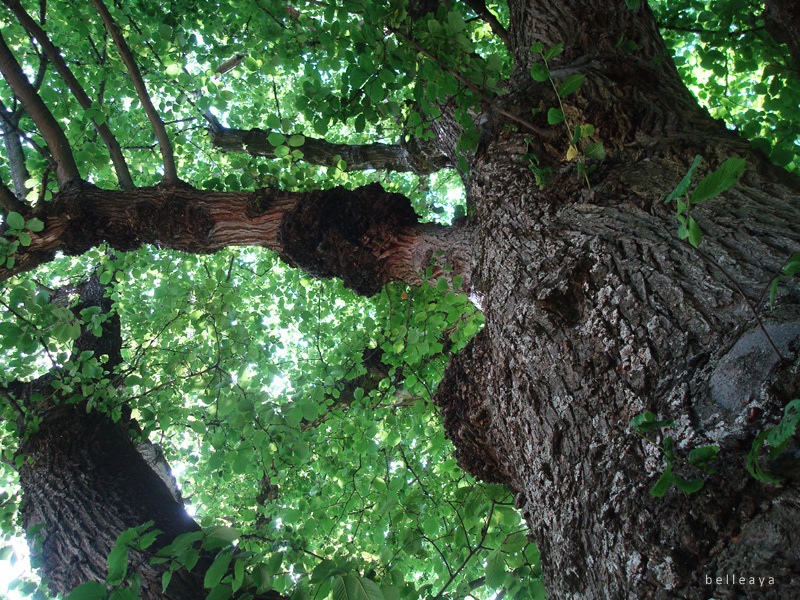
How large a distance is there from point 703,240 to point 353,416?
349 cm

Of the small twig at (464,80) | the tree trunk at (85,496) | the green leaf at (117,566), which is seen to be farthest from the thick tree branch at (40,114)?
the green leaf at (117,566)

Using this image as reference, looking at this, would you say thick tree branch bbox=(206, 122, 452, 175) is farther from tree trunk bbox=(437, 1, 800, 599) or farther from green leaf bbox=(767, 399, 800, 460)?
green leaf bbox=(767, 399, 800, 460)

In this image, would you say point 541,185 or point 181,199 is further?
point 181,199

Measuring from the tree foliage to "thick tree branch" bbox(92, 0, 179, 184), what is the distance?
0.27 metres

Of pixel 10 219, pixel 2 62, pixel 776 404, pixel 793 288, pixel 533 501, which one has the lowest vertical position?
pixel 533 501

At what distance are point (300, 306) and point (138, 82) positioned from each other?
312 centimetres

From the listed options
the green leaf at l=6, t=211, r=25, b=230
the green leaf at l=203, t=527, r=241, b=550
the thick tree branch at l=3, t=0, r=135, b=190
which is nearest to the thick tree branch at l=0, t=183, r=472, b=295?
the thick tree branch at l=3, t=0, r=135, b=190

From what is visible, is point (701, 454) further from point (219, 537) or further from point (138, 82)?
point (138, 82)

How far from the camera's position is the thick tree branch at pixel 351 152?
505 centimetres

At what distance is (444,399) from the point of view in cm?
238

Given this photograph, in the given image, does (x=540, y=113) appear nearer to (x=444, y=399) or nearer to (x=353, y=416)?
(x=444, y=399)

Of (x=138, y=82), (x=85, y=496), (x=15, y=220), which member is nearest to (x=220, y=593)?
(x=85, y=496)

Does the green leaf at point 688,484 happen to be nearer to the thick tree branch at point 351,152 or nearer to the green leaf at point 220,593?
the green leaf at point 220,593

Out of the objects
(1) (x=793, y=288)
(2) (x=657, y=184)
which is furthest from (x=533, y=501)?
(2) (x=657, y=184)
